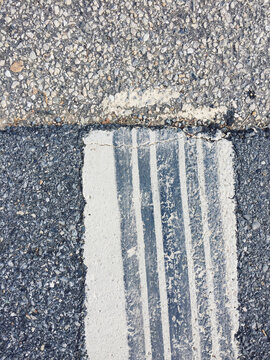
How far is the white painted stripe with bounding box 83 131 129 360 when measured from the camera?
2.29 metres

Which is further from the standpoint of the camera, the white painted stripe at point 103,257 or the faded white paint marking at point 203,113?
the faded white paint marking at point 203,113

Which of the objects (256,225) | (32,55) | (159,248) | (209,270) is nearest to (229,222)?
(256,225)

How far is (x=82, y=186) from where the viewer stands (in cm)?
234

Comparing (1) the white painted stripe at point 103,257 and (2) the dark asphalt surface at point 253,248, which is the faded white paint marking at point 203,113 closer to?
(2) the dark asphalt surface at point 253,248

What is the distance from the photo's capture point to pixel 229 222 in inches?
92.9

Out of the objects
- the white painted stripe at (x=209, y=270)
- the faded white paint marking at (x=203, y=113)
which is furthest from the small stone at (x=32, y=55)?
the white painted stripe at (x=209, y=270)

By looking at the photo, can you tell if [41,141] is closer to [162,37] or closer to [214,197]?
[162,37]

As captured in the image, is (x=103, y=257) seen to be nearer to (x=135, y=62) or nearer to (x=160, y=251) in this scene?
(x=160, y=251)

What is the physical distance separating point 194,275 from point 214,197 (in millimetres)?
608

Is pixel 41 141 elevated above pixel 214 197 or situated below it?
above

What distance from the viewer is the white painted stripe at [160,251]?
7.61ft

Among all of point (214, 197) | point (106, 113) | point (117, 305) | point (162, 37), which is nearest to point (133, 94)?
point (106, 113)

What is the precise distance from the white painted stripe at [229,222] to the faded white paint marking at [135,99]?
0.55 m

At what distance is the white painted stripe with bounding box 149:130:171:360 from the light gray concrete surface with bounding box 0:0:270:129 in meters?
0.28
